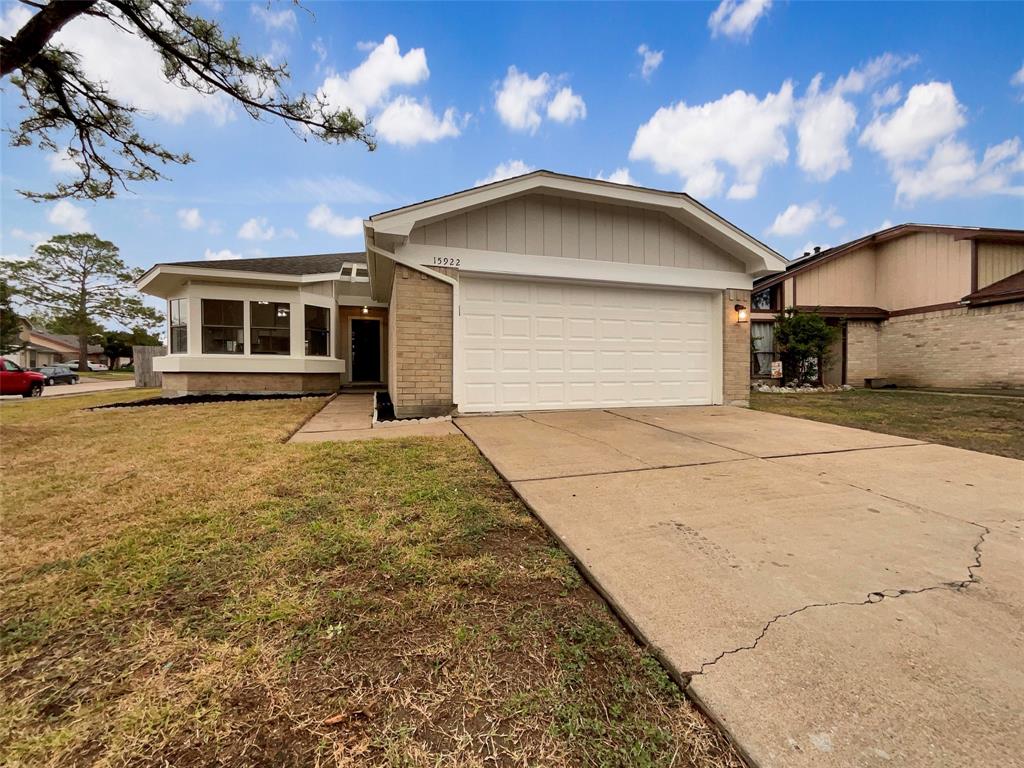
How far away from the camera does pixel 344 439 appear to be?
4.88 meters

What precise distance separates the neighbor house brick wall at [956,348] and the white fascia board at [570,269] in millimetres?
10012

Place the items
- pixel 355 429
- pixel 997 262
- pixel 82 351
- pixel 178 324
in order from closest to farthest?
pixel 355 429, pixel 178 324, pixel 997 262, pixel 82 351

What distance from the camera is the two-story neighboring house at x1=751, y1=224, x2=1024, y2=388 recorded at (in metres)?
11.9

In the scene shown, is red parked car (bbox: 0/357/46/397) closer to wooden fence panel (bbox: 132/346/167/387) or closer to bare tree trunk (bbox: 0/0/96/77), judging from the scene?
wooden fence panel (bbox: 132/346/167/387)

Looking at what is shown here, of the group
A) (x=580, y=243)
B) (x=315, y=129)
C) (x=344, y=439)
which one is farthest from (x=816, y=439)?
(x=315, y=129)

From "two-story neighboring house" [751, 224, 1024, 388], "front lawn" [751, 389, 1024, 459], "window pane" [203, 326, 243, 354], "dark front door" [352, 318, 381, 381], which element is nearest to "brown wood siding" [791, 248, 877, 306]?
"two-story neighboring house" [751, 224, 1024, 388]

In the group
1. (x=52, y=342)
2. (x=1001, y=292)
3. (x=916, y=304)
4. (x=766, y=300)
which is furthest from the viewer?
(x=52, y=342)

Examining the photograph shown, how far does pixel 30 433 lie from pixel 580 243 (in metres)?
8.29

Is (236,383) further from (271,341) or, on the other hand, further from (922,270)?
(922,270)

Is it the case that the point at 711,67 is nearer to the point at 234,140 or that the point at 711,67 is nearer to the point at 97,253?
the point at 234,140

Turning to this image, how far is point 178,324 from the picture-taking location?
1082 cm

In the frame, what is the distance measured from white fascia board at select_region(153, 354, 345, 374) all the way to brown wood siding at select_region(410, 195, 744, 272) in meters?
6.65

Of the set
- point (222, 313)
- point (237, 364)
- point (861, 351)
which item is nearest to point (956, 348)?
point (861, 351)

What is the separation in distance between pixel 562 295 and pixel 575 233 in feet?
3.41
